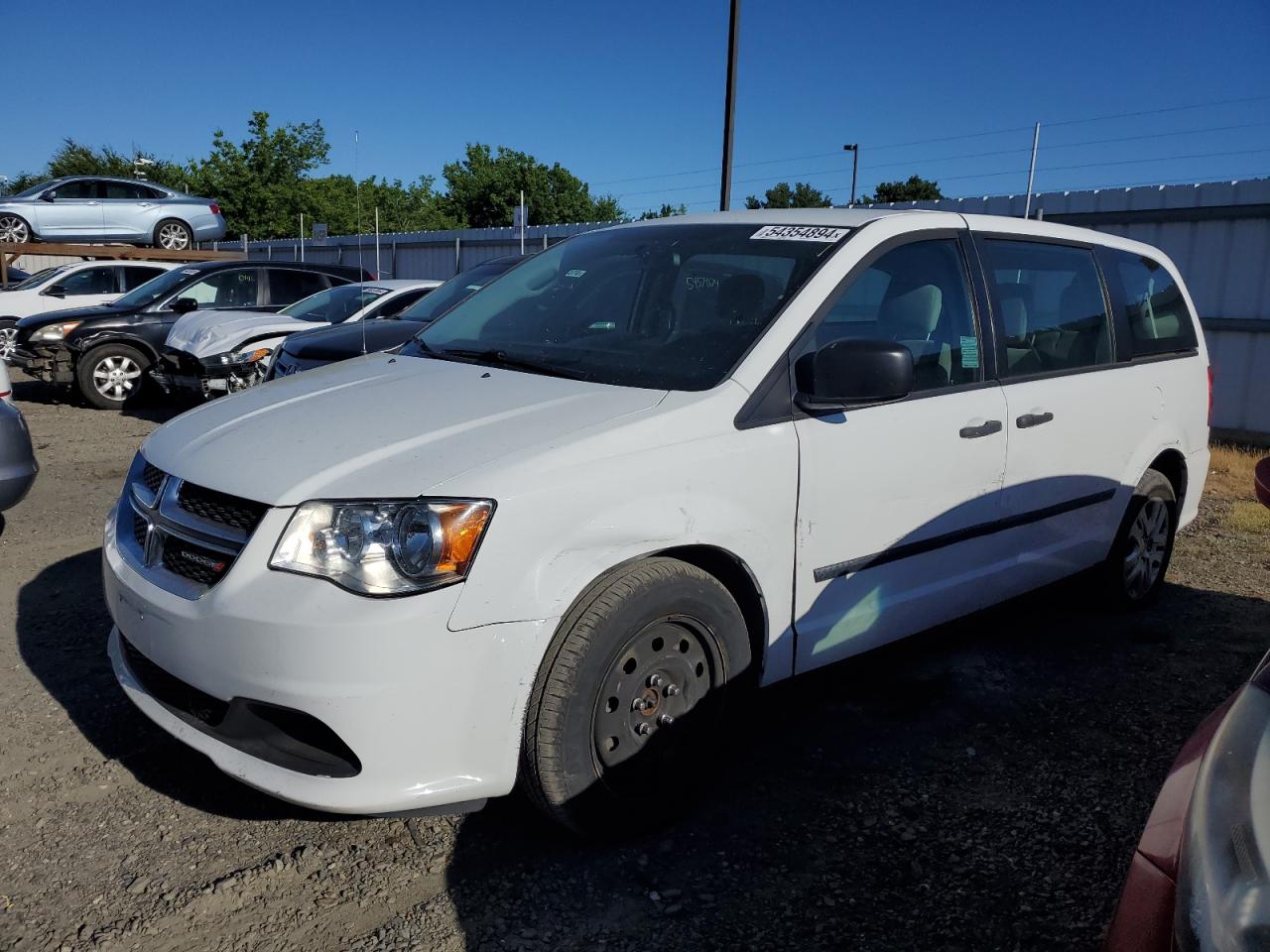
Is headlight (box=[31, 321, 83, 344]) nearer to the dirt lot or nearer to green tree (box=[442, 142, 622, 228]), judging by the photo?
the dirt lot

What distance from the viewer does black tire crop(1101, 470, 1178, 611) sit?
15.4ft

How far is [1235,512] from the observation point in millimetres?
7238

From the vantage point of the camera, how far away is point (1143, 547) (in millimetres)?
4891

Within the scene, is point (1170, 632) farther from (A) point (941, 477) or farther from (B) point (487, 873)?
(B) point (487, 873)

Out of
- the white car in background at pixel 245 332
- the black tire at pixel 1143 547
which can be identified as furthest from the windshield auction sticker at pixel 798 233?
the white car in background at pixel 245 332

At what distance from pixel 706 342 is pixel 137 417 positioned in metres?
9.15

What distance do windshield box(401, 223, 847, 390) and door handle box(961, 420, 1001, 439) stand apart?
80cm

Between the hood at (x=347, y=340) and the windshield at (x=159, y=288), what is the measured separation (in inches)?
182

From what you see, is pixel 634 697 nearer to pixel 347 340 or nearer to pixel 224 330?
pixel 347 340

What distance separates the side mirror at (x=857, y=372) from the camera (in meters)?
2.93

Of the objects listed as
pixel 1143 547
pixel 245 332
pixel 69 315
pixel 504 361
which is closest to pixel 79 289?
pixel 69 315

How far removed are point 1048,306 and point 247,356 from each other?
7.11 m

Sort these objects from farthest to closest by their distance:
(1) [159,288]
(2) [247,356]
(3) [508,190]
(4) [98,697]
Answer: (3) [508,190], (1) [159,288], (2) [247,356], (4) [98,697]

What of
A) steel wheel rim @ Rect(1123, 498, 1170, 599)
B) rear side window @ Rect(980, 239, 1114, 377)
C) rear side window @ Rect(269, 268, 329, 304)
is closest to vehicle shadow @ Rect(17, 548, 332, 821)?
rear side window @ Rect(980, 239, 1114, 377)
